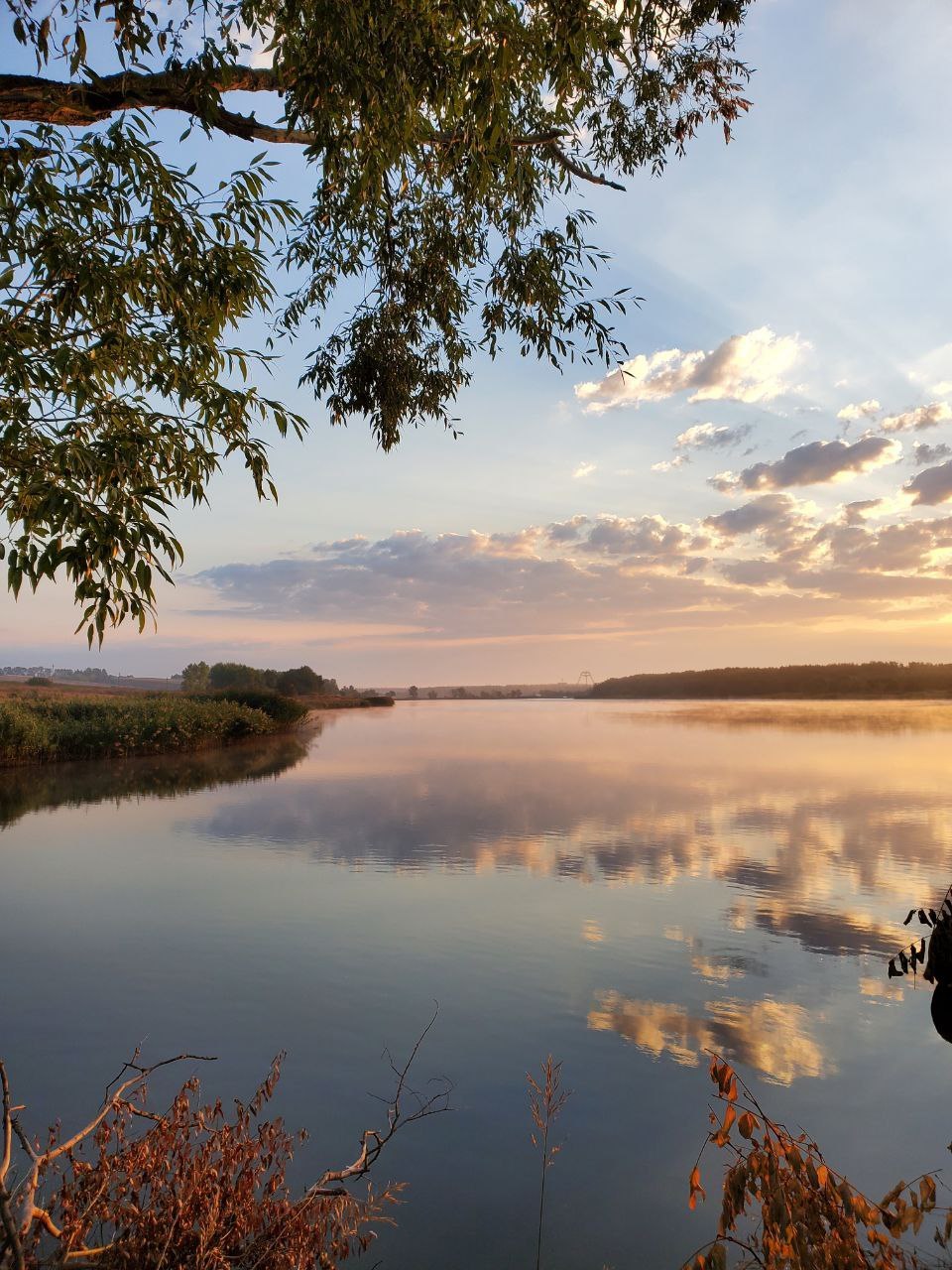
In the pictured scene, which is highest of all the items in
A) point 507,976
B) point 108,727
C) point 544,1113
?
point 108,727

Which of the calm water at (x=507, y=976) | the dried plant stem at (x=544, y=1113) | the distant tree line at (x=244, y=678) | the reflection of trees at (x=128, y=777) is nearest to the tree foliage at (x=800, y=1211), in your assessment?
the dried plant stem at (x=544, y=1113)

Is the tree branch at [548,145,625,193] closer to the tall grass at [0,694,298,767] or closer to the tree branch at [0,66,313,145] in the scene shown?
the tree branch at [0,66,313,145]

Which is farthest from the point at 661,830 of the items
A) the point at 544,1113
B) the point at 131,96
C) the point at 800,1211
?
the point at 131,96

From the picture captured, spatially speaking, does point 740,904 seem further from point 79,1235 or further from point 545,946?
point 79,1235

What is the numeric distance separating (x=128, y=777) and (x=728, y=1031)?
689 inches

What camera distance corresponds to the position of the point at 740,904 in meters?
8.05

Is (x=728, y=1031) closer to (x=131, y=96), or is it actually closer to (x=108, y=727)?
(x=131, y=96)

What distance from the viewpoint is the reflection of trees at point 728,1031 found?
15.3 feet

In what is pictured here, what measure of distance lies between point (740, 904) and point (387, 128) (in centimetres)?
799

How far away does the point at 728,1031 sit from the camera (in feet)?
16.6

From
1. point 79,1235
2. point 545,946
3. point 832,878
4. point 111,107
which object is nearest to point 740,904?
point 832,878

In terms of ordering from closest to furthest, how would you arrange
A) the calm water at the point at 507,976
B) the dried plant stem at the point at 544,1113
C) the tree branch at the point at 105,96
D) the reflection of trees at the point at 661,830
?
the dried plant stem at the point at 544,1113 < the calm water at the point at 507,976 < the tree branch at the point at 105,96 < the reflection of trees at the point at 661,830

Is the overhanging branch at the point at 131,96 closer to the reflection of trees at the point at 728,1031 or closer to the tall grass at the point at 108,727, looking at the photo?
the reflection of trees at the point at 728,1031

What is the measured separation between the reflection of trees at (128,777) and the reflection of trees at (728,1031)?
39.3 ft
